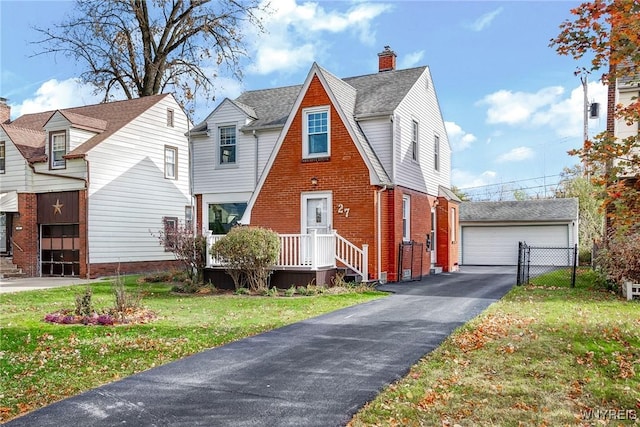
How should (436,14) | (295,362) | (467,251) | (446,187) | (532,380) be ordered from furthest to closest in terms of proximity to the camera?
(467,251) → (446,187) → (436,14) → (295,362) → (532,380)

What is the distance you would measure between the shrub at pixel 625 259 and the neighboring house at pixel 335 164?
6.22m

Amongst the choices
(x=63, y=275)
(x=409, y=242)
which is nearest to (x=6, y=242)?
(x=63, y=275)

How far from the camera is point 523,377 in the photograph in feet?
19.3

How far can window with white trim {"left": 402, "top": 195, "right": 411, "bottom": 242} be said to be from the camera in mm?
17906

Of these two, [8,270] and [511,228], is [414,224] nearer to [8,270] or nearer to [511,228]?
[511,228]

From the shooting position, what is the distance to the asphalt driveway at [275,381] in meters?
4.78

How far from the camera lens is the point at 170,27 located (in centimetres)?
3031

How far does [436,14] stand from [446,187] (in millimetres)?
10107

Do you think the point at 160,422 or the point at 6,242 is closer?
the point at 160,422

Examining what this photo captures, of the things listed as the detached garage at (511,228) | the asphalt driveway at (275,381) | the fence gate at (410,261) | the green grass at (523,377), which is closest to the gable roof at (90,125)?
the fence gate at (410,261)

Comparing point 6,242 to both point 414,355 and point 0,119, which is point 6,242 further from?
point 414,355

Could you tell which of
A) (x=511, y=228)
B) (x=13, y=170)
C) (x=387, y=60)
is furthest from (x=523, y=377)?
(x=511, y=228)

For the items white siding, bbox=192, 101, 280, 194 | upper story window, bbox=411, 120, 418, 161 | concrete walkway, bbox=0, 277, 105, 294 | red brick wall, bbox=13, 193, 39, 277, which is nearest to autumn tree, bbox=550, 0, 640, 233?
upper story window, bbox=411, 120, 418, 161

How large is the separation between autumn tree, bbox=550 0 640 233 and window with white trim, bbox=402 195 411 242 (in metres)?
10.3
